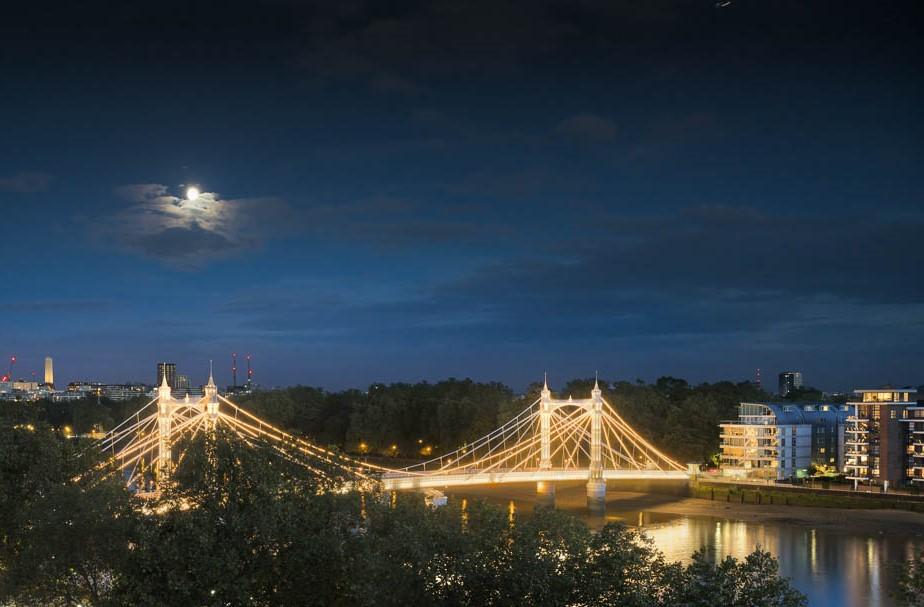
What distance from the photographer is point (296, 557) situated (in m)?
13.1

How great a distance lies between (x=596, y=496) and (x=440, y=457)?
11706 mm

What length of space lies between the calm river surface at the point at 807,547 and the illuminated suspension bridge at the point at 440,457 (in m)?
2.09

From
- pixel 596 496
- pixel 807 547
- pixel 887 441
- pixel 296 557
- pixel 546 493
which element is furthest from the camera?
pixel 546 493

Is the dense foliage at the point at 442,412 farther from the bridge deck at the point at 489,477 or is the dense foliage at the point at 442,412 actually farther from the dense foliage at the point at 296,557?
the dense foliage at the point at 296,557

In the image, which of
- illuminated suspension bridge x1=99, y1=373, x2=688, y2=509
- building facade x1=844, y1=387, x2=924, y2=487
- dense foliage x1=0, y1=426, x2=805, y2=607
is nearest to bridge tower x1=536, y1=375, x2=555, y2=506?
illuminated suspension bridge x1=99, y1=373, x2=688, y2=509

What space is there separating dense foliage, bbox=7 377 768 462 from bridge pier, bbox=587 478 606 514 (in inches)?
548

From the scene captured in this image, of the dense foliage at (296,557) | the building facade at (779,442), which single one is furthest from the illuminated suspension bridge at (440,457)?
the building facade at (779,442)

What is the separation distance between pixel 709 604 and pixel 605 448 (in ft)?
164

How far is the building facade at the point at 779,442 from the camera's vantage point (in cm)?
5441

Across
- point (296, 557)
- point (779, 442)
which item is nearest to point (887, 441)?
point (779, 442)

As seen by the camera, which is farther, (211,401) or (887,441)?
(887,441)

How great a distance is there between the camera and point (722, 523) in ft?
134

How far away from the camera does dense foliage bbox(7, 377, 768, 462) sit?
60.6 meters

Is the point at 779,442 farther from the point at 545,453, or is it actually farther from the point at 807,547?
the point at 807,547
